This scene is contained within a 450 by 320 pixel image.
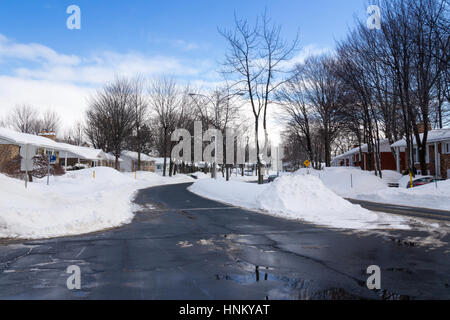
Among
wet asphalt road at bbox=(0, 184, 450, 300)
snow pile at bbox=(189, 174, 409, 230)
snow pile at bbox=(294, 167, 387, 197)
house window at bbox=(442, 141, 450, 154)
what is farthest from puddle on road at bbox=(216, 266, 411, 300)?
house window at bbox=(442, 141, 450, 154)

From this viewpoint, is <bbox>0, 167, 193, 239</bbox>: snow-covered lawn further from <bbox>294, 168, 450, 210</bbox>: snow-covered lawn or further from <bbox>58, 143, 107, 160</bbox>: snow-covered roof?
<bbox>58, 143, 107, 160</bbox>: snow-covered roof

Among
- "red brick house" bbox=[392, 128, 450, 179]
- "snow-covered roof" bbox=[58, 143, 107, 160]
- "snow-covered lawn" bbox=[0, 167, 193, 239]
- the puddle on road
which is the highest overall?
"snow-covered roof" bbox=[58, 143, 107, 160]

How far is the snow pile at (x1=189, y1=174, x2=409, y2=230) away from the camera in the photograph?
454 inches

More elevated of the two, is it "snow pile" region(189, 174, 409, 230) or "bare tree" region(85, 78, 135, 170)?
"bare tree" region(85, 78, 135, 170)

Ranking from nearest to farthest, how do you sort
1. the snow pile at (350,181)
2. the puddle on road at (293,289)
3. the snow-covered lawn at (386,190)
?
the puddle on road at (293,289), the snow-covered lawn at (386,190), the snow pile at (350,181)

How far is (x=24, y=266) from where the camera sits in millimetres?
6094

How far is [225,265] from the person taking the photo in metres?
6.07

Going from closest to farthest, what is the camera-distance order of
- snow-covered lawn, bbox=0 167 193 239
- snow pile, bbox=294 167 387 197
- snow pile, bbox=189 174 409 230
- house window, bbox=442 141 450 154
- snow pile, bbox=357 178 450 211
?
snow-covered lawn, bbox=0 167 193 239
snow pile, bbox=189 174 409 230
snow pile, bbox=357 178 450 211
snow pile, bbox=294 167 387 197
house window, bbox=442 141 450 154

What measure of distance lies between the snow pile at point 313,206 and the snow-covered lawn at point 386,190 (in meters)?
6.27

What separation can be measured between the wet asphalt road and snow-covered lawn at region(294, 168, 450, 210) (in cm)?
1184

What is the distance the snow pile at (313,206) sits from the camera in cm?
1154

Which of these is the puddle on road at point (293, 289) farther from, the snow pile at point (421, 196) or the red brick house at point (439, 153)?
the red brick house at point (439, 153)

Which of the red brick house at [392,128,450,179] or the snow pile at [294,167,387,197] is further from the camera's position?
the red brick house at [392,128,450,179]

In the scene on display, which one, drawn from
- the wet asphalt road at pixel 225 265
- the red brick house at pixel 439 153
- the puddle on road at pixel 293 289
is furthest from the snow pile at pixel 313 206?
the red brick house at pixel 439 153
